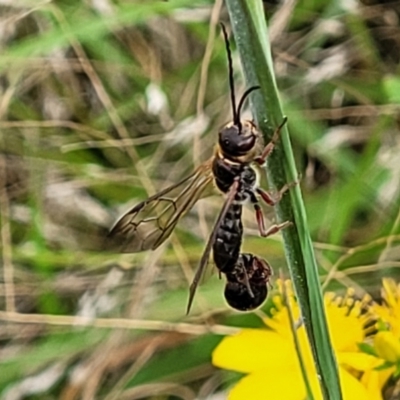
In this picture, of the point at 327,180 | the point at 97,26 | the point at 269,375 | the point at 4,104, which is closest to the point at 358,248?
the point at 327,180

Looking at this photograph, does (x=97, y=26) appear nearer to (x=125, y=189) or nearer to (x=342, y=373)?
(x=125, y=189)

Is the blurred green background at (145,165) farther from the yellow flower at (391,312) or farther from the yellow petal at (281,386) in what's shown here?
the yellow petal at (281,386)

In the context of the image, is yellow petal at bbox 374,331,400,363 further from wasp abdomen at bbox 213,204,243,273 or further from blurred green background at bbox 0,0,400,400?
blurred green background at bbox 0,0,400,400

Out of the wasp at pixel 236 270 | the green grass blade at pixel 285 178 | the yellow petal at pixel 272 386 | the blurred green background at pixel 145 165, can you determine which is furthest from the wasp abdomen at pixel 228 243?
the blurred green background at pixel 145 165

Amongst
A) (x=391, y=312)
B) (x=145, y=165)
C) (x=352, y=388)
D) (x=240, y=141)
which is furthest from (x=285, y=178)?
(x=145, y=165)

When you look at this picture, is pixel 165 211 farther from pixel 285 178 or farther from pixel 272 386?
pixel 285 178

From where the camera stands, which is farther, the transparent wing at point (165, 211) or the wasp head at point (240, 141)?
the transparent wing at point (165, 211)

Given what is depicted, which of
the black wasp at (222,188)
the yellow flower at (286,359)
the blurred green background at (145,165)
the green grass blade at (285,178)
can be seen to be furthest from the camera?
the blurred green background at (145,165)
